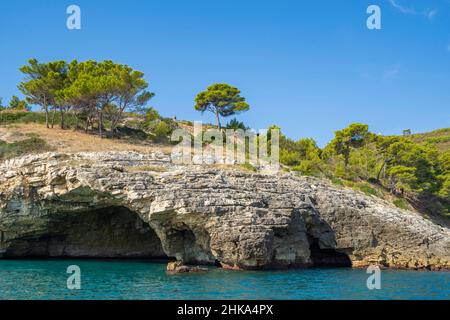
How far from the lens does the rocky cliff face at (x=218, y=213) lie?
950 inches

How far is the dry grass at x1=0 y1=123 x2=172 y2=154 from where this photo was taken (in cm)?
3509

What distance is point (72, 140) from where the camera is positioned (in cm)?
3747

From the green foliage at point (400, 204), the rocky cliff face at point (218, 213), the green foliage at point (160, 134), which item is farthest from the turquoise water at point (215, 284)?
the green foliage at point (160, 134)

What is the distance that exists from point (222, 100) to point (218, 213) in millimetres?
26601

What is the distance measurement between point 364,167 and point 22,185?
35.1 meters

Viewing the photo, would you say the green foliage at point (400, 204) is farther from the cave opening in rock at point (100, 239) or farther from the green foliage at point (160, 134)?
the green foliage at point (160, 134)

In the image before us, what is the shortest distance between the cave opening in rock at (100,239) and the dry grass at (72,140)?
5312mm

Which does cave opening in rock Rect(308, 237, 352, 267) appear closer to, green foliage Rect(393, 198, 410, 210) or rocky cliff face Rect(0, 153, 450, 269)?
rocky cliff face Rect(0, 153, 450, 269)

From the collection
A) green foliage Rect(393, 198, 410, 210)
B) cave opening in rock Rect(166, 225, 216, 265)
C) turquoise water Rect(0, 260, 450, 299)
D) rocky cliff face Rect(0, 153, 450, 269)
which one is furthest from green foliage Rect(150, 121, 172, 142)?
green foliage Rect(393, 198, 410, 210)

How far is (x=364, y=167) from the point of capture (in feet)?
161

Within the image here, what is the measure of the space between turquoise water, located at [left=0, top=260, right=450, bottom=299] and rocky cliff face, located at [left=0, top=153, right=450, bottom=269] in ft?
5.97

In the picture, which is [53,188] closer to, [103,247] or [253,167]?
[103,247]

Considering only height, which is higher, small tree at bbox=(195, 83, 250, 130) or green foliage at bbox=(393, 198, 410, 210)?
small tree at bbox=(195, 83, 250, 130)

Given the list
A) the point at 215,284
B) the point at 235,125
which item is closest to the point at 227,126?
the point at 235,125
